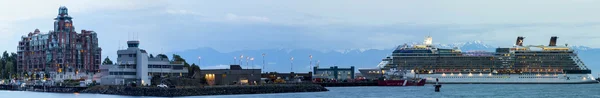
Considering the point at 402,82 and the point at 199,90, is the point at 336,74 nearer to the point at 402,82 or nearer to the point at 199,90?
the point at 402,82

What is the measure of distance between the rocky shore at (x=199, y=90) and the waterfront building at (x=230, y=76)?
5.14 m

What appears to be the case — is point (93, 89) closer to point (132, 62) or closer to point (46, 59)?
point (132, 62)

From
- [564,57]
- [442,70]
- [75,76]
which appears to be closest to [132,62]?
[75,76]

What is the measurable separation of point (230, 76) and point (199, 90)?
13.3 meters

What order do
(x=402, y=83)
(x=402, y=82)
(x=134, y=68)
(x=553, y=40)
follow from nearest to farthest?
(x=134, y=68)
(x=402, y=83)
(x=402, y=82)
(x=553, y=40)

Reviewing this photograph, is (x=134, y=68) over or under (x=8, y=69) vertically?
under

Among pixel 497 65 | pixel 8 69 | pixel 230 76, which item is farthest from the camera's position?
pixel 8 69

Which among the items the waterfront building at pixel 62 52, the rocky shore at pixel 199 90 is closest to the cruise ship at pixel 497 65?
the waterfront building at pixel 62 52

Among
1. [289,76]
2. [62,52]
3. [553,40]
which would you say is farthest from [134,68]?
[553,40]

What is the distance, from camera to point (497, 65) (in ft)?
582

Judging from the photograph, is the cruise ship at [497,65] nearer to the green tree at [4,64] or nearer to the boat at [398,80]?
the boat at [398,80]

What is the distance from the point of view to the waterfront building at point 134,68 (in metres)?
112

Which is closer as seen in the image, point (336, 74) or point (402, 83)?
point (402, 83)

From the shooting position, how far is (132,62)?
112 m
